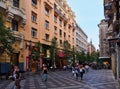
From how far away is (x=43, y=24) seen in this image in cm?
5216

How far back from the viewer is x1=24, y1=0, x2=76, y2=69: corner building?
148 feet

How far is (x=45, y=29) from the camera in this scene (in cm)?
5412

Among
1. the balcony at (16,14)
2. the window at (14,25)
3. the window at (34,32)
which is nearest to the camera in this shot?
the balcony at (16,14)

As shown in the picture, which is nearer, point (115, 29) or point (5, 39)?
point (115, 29)

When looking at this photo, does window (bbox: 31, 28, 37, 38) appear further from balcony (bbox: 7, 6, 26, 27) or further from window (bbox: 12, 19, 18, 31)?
window (bbox: 12, 19, 18, 31)

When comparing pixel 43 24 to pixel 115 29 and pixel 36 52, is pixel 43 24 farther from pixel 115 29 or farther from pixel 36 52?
pixel 115 29

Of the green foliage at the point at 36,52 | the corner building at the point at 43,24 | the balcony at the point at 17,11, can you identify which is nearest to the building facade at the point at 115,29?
the balcony at the point at 17,11

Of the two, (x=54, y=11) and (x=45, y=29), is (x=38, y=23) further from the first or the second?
(x=54, y=11)

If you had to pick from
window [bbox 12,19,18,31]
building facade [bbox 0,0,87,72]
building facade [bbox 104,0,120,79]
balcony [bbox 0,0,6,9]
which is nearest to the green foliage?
building facade [bbox 0,0,87,72]

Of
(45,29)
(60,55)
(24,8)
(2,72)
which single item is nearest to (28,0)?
(24,8)

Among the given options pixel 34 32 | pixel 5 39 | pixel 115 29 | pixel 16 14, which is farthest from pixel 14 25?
pixel 115 29

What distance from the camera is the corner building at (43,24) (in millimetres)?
45125

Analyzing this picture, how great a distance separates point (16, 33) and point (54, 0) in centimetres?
2306

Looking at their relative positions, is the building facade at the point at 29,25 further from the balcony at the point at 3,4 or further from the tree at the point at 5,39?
the tree at the point at 5,39
